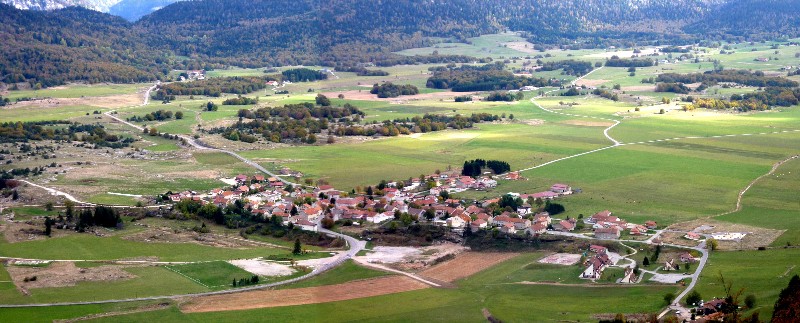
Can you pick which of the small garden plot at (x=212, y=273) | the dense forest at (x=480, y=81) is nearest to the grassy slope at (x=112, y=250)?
the small garden plot at (x=212, y=273)

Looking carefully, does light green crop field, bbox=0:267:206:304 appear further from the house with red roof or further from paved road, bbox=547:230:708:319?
the house with red roof

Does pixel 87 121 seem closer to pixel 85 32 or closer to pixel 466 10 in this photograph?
pixel 85 32

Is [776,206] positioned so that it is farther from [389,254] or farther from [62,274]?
[62,274]

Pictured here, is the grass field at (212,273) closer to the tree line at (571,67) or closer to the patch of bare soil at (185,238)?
the patch of bare soil at (185,238)

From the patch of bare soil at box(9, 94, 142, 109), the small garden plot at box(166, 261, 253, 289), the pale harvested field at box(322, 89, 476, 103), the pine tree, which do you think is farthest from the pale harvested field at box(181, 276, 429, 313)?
the patch of bare soil at box(9, 94, 142, 109)

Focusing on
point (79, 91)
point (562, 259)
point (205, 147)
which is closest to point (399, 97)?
point (79, 91)

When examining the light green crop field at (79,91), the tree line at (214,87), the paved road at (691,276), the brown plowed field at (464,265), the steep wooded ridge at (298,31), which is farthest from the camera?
the steep wooded ridge at (298,31)
